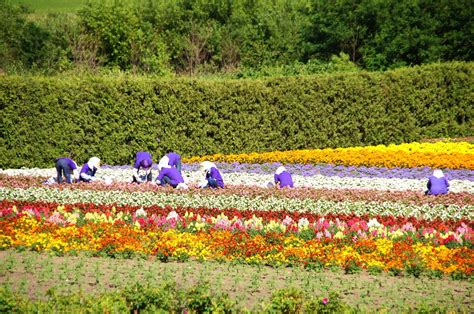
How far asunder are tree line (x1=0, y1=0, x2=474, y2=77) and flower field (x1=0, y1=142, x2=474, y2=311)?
19.2m

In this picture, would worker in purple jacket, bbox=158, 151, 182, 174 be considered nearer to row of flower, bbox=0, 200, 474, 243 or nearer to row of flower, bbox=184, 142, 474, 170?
row of flower, bbox=0, 200, 474, 243

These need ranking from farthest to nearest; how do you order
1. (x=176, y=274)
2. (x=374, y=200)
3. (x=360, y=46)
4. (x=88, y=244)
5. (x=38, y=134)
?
(x=360, y=46)
(x=38, y=134)
(x=374, y=200)
(x=88, y=244)
(x=176, y=274)

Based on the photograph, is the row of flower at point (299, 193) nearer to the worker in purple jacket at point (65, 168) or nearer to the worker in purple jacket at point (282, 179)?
the worker in purple jacket at point (65, 168)

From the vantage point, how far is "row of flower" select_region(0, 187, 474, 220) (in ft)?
43.1

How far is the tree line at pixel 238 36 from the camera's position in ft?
126

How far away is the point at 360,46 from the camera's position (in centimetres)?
4200

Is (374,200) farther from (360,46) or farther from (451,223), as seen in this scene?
(360,46)

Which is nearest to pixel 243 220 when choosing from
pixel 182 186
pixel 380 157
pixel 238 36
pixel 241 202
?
pixel 241 202

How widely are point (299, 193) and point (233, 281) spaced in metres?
5.87

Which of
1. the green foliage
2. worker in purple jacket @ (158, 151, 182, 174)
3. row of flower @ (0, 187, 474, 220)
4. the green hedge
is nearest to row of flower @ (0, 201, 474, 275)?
row of flower @ (0, 187, 474, 220)

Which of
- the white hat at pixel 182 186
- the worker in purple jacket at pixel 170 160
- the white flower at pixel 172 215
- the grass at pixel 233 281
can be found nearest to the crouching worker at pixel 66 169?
the worker in purple jacket at pixel 170 160

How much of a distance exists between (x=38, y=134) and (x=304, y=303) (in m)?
14.7

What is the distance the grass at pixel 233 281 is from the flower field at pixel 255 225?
9.5 inches

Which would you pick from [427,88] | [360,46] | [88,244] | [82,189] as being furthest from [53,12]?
[88,244]
